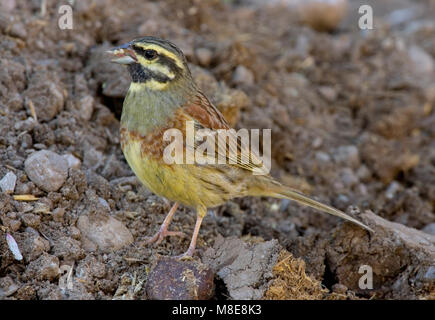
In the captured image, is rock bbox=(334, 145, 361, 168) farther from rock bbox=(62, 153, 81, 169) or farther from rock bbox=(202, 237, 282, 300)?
rock bbox=(62, 153, 81, 169)

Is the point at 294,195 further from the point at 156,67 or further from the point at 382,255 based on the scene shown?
the point at 156,67

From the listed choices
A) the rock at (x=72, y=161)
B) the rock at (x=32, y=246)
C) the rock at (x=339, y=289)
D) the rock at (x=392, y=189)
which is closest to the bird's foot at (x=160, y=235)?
the rock at (x=32, y=246)

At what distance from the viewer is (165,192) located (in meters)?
4.64

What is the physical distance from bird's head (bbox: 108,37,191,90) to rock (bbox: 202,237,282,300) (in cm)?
136

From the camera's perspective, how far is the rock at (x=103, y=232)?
14.9 feet

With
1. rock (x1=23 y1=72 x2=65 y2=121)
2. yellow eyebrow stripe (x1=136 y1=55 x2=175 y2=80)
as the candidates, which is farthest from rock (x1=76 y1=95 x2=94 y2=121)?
yellow eyebrow stripe (x1=136 y1=55 x2=175 y2=80)

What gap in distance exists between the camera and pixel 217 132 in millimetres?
4941

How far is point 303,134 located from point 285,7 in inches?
106

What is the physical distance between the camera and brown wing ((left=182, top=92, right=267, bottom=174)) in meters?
4.82

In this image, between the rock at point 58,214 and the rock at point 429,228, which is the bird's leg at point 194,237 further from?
the rock at point 429,228

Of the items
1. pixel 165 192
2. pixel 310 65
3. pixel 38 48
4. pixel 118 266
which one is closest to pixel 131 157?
pixel 165 192

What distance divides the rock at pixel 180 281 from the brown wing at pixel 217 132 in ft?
3.41

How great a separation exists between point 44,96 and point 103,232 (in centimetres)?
151
